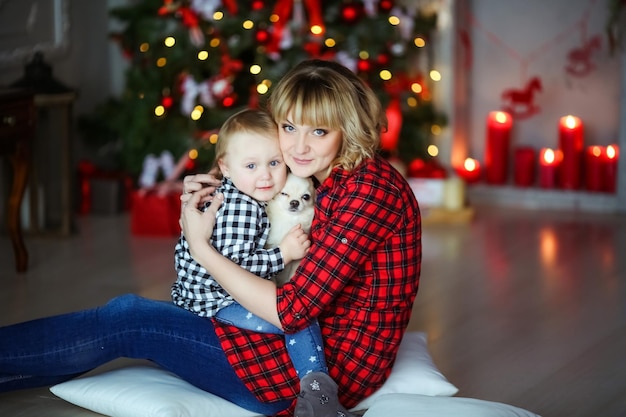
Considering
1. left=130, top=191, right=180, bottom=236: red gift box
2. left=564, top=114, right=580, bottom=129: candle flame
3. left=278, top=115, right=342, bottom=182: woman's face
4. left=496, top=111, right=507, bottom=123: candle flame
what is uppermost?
left=496, top=111, right=507, bottom=123: candle flame

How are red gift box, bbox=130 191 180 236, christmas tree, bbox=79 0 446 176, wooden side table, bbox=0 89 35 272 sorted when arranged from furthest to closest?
christmas tree, bbox=79 0 446 176
red gift box, bbox=130 191 180 236
wooden side table, bbox=0 89 35 272

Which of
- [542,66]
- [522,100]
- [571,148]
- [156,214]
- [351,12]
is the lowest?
[156,214]

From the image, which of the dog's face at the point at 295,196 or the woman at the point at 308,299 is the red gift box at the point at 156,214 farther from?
the dog's face at the point at 295,196

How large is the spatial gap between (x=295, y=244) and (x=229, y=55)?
2914mm

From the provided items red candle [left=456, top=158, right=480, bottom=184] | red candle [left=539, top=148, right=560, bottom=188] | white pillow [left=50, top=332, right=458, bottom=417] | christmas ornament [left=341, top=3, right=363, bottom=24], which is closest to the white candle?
red candle [left=456, top=158, right=480, bottom=184]

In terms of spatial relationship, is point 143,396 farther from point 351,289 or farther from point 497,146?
point 497,146

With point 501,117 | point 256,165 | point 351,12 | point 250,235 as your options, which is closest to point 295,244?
point 250,235

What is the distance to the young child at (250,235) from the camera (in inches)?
97.3

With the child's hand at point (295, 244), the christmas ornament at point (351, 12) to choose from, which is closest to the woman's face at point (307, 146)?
the child's hand at point (295, 244)

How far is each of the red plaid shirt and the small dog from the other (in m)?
0.07

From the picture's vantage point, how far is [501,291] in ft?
13.3

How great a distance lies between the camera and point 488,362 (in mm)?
3232

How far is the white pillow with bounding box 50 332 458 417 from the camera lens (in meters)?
2.54

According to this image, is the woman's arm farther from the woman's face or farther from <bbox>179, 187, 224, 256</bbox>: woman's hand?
the woman's face
